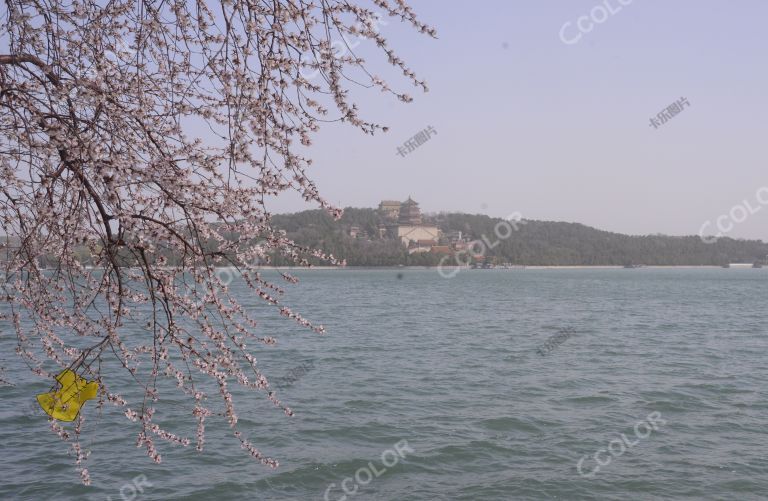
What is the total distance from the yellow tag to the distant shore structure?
148 m

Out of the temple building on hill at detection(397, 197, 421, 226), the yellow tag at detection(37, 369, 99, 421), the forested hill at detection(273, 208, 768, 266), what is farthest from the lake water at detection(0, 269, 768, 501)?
the temple building on hill at detection(397, 197, 421, 226)

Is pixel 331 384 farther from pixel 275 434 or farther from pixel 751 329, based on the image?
pixel 751 329

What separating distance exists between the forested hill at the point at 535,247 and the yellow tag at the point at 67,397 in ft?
364

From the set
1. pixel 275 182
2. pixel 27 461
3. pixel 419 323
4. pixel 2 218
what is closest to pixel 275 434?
pixel 27 461

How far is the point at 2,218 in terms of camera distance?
163 inches

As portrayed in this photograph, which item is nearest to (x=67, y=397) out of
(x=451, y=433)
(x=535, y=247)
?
(x=451, y=433)

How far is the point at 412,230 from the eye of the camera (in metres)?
162

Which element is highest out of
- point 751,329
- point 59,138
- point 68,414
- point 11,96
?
point 11,96

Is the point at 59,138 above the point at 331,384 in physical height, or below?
above

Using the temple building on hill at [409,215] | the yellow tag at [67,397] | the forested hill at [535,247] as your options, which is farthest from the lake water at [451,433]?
the temple building on hill at [409,215]

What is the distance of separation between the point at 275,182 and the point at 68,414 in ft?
4.71

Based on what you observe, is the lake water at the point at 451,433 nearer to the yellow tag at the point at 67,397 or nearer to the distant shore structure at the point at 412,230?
the yellow tag at the point at 67,397

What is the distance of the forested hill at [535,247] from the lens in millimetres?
139375

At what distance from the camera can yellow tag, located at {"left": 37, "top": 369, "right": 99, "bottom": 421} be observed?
3369 millimetres
